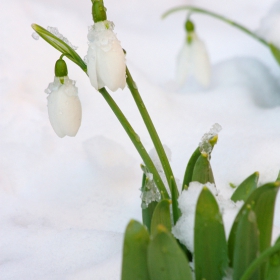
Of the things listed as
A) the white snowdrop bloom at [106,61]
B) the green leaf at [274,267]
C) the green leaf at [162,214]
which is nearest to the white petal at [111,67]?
the white snowdrop bloom at [106,61]

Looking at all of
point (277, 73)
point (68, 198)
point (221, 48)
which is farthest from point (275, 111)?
point (68, 198)

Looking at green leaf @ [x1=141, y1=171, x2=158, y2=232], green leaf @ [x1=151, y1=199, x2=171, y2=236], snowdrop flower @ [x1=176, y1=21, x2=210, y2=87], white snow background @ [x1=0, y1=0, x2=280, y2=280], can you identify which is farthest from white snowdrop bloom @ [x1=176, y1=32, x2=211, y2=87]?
green leaf @ [x1=151, y1=199, x2=171, y2=236]

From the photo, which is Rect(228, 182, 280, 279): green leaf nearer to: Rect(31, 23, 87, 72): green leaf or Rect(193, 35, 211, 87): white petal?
Rect(31, 23, 87, 72): green leaf

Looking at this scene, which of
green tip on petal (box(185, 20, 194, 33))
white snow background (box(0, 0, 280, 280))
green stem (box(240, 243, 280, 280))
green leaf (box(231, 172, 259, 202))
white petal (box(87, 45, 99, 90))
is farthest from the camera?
green tip on petal (box(185, 20, 194, 33))

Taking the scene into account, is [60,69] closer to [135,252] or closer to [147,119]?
[147,119]

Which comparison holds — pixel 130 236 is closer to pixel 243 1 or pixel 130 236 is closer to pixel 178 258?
pixel 178 258

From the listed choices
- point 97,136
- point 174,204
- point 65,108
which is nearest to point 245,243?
point 174,204
